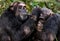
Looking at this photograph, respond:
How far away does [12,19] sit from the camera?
403 centimetres

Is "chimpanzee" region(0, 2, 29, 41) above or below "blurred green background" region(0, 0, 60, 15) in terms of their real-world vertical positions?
above

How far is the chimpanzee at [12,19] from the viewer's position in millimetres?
4027

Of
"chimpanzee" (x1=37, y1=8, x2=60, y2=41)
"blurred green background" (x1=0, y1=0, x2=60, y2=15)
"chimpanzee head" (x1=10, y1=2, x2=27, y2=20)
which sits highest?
"chimpanzee head" (x1=10, y1=2, x2=27, y2=20)

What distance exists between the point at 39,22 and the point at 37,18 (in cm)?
6

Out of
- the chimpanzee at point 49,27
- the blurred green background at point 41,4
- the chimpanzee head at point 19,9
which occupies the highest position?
the chimpanzee head at point 19,9

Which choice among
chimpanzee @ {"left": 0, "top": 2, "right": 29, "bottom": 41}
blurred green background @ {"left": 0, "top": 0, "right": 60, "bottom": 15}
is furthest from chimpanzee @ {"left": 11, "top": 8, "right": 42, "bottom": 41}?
blurred green background @ {"left": 0, "top": 0, "right": 60, "bottom": 15}

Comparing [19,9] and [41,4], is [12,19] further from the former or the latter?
[41,4]

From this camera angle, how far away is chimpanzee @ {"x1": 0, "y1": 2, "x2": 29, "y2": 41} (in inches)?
159

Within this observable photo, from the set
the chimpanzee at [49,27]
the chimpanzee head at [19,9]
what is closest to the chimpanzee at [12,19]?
the chimpanzee head at [19,9]

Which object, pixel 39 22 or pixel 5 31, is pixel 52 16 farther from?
pixel 5 31

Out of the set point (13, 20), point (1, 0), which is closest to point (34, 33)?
point (13, 20)

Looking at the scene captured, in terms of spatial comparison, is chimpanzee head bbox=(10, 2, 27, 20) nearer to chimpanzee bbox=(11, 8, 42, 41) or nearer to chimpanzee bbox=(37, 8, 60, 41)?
chimpanzee bbox=(11, 8, 42, 41)

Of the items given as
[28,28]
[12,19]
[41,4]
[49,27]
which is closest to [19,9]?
[12,19]

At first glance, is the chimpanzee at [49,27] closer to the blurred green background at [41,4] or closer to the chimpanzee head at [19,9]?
the chimpanzee head at [19,9]
